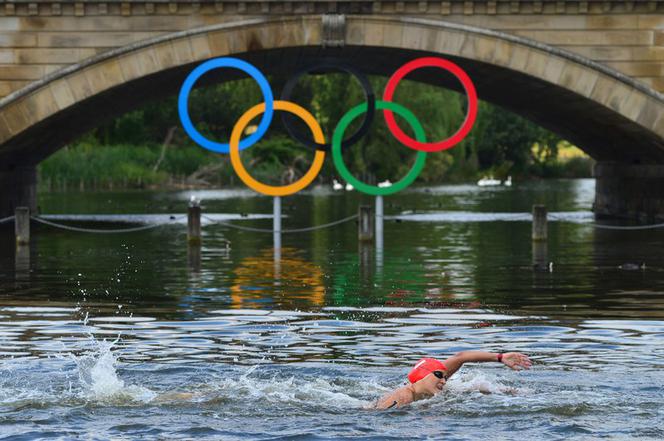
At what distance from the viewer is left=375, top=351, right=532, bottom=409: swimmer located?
14859 mm

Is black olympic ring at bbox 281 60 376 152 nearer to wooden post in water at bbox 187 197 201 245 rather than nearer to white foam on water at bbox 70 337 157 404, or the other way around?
wooden post in water at bbox 187 197 201 245

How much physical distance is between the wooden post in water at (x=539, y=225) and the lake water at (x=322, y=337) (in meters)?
0.70

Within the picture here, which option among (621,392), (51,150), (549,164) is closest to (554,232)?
(51,150)

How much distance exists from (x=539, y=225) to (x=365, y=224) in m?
4.62

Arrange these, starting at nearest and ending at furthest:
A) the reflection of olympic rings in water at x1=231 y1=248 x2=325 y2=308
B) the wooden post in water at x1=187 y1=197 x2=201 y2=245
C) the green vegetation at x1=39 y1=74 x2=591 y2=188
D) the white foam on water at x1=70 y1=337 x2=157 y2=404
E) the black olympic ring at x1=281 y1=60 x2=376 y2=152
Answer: the white foam on water at x1=70 y1=337 x2=157 y2=404
the reflection of olympic rings in water at x1=231 y1=248 x2=325 y2=308
the wooden post in water at x1=187 y1=197 x2=201 y2=245
the black olympic ring at x1=281 y1=60 x2=376 y2=152
the green vegetation at x1=39 y1=74 x2=591 y2=188

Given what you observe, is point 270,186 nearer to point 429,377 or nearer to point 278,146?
point 429,377

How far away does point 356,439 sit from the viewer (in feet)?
45.0

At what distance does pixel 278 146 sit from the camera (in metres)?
101

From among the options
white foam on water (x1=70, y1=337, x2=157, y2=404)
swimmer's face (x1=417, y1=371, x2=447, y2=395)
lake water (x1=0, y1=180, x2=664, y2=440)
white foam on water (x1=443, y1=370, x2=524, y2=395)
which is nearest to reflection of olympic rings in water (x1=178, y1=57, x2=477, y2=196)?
lake water (x1=0, y1=180, x2=664, y2=440)

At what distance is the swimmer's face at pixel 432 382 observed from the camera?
14883mm

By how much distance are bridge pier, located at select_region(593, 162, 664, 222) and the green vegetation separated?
96.7 ft

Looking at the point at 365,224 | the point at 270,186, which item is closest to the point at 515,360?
the point at 365,224

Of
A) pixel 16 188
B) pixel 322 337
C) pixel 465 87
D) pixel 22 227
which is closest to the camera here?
pixel 322 337

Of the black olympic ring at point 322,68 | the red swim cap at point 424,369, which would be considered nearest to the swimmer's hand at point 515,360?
the red swim cap at point 424,369
